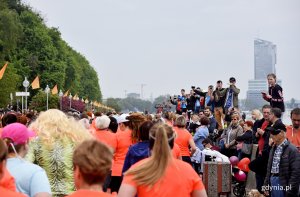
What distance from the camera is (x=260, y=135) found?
13.2 metres

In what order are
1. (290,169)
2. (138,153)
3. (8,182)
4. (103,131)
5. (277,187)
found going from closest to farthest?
(8,182)
(138,153)
(290,169)
(277,187)
(103,131)

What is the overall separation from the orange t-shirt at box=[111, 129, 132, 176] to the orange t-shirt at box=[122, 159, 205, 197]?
524cm

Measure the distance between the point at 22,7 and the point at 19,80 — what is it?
1449 cm

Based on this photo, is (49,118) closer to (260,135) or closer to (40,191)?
(40,191)

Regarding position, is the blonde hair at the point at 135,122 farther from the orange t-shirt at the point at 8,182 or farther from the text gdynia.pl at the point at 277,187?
the orange t-shirt at the point at 8,182

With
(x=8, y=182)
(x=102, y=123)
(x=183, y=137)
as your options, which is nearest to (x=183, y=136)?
(x=183, y=137)

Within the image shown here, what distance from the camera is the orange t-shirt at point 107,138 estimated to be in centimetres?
1142

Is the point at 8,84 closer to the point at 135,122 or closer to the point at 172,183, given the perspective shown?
the point at 135,122

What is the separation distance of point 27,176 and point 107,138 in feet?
17.7

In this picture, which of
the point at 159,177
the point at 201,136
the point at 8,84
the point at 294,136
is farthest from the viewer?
the point at 8,84

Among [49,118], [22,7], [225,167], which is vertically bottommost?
[225,167]

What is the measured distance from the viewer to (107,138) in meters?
11.7

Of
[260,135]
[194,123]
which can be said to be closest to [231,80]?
[194,123]

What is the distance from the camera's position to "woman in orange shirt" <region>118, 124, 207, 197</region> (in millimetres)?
5918
